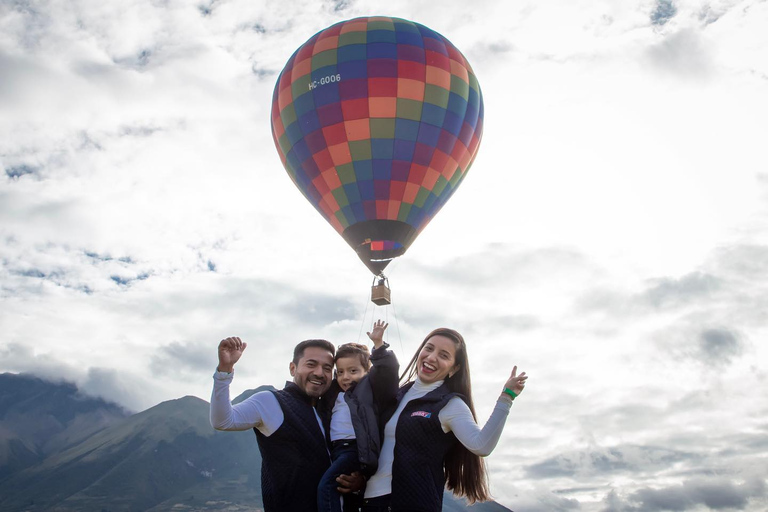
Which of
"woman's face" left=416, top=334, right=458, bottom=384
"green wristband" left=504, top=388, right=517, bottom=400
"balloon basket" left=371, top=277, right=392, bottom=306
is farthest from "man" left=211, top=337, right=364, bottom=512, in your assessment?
"balloon basket" left=371, top=277, right=392, bottom=306

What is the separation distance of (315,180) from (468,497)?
17.6m

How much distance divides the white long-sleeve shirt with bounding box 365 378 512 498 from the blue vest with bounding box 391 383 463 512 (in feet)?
0.35

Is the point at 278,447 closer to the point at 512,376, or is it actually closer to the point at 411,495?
the point at 411,495

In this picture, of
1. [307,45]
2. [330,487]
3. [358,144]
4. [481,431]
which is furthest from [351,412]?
[307,45]

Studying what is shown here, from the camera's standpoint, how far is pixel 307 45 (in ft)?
80.4

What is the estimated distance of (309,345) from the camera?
6965 millimetres

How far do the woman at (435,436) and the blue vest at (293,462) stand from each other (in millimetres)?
552

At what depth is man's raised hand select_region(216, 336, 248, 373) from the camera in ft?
18.5

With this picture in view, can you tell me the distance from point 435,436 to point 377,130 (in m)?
17.1

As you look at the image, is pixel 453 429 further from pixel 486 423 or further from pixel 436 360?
pixel 436 360

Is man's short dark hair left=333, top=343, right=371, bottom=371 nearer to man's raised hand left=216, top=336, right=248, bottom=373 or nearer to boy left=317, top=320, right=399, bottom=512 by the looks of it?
boy left=317, top=320, right=399, bottom=512

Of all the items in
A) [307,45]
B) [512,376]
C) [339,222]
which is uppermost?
[307,45]

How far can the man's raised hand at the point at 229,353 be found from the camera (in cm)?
563

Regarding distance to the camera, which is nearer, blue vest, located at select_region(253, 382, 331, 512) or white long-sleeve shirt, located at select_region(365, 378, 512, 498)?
white long-sleeve shirt, located at select_region(365, 378, 512, 498)
